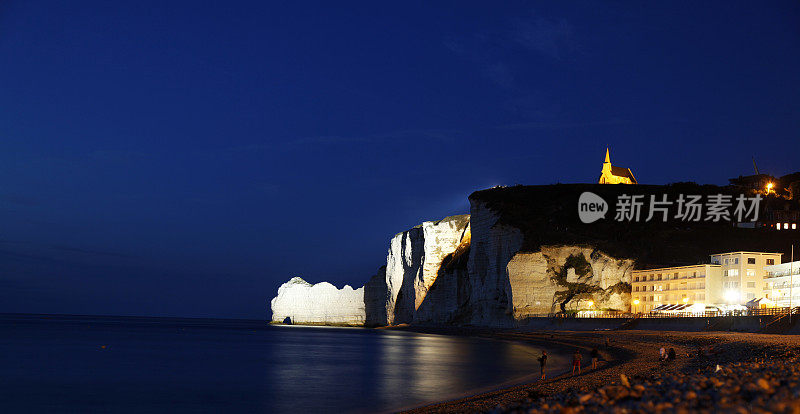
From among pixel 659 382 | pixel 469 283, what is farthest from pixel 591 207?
pixel 659 382

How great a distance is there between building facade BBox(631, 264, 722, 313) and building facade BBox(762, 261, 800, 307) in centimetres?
391

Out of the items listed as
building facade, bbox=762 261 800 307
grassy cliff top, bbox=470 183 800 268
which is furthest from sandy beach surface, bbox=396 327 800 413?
grassy cliff top, bbox=470 183 800 268

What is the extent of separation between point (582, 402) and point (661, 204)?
82074mm

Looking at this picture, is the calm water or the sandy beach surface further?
the calm water

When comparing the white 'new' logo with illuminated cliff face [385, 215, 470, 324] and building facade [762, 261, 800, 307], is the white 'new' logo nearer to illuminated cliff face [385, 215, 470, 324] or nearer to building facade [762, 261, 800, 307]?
illuminated cliff face [385, 215, 470, 324]

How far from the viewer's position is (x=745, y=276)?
54.1 metres

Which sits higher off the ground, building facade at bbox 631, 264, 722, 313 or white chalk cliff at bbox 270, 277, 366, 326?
building facade at bbox 631, 264, 722, 313

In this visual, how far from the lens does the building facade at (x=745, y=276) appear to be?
2112 inches

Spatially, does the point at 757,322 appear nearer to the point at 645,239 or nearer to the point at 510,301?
the point at 510,301

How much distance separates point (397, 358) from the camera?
132 feet

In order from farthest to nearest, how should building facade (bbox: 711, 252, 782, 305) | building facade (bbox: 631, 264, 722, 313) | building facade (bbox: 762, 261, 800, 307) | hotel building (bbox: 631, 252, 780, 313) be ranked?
building facade (bbox: 631, 264, 722, 313) → hotel building (bbox: 631, 252, 780, 313) → building facade (bbox: 711, 252, 782, 305) → building facade (bbox: 762, 261, 800, 307)

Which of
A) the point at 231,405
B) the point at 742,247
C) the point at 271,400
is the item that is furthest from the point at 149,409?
the point at 742,247

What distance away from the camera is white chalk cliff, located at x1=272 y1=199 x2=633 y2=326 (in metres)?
61.9

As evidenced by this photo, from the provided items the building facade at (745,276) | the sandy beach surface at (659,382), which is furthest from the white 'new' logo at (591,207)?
the sandy beach surface at (659,382)
